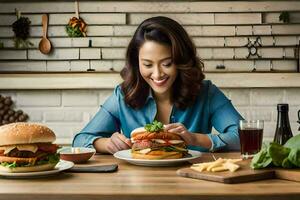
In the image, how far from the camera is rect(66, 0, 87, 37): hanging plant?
3738mm

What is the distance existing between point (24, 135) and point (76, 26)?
7.48 feet

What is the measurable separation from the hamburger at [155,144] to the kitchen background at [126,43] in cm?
196

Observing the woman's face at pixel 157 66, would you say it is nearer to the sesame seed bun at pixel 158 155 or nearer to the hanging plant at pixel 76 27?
the sesame seed bun at pixel 158 155

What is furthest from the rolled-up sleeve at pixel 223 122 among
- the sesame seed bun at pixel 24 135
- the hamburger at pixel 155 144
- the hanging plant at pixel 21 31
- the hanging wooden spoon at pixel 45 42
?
the hanging plant at pixel 21 31

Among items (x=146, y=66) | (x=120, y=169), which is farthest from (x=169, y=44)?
(x=120, y=169)

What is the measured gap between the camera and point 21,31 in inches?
149

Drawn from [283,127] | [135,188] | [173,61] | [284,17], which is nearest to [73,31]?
[284,17]

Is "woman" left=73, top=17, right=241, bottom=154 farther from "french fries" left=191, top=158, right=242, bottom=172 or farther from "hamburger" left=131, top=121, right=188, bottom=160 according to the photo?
"french fries" left=191, top=158, right=242, bottom=172

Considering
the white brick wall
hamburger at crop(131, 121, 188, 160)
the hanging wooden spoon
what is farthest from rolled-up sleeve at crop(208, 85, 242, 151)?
the hanging wooden spoon

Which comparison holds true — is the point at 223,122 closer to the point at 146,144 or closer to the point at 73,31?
the point at 146,144

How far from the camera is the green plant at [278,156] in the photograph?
1532mm

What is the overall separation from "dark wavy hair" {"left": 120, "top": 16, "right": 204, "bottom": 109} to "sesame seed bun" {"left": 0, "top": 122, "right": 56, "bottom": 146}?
894 mm

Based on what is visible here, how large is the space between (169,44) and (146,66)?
15 cm

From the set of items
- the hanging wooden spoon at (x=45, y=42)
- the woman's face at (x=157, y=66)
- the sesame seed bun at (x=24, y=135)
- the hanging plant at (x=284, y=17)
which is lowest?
the sesame seed bun at (x=24, y=135)
